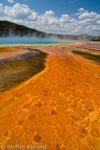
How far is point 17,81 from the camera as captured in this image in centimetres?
610

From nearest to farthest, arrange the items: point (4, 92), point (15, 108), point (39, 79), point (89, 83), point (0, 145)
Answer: point (0, 145) < point (15, 108) < point (4, 92) < point (89, 83) < point (39, 79)

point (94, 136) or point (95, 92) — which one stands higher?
point (95, 92)

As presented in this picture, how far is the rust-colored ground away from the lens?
2.62 metres

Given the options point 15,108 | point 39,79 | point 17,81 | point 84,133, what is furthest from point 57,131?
point 17,81

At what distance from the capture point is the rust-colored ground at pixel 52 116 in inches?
103

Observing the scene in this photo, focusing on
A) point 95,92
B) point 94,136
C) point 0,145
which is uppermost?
point 95,92

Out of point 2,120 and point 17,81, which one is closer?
point 2,120

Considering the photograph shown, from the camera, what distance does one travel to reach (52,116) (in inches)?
134

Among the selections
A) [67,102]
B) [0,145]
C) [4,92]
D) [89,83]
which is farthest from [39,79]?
[0,145]

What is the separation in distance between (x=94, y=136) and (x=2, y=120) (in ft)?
10.4

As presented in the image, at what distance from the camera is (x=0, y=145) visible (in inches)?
97.5

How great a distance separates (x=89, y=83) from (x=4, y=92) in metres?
5.20

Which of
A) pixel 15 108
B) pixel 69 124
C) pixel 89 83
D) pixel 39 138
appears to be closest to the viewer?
pixel 39 138

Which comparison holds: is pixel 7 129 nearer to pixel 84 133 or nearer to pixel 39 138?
pixel 39 138
